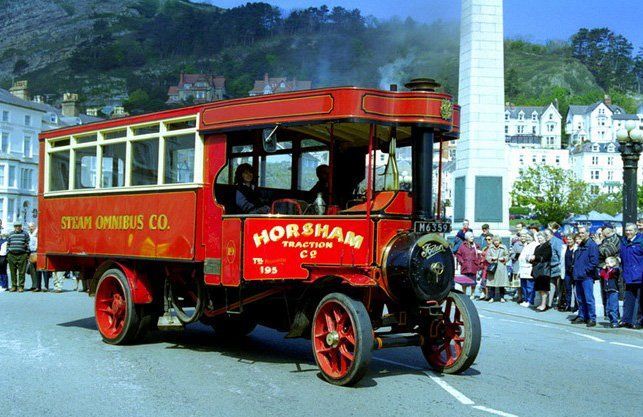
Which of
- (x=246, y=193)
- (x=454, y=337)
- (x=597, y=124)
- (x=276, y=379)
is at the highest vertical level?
(x=597, y=124)

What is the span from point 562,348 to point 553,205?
83.1 meters

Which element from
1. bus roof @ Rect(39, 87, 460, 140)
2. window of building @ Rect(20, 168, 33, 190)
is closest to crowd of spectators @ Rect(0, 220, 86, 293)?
bus roof @ Rect(39, 87, 460, 140)

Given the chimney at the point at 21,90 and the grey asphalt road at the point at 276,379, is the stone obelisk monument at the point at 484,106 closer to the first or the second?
the grey asphalt road at the point at 276,379

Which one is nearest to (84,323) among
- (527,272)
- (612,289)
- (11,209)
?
(612,289)

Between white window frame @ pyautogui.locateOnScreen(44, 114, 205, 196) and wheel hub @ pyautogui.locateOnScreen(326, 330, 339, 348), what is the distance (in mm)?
2662

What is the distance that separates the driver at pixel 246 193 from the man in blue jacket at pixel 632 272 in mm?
7528

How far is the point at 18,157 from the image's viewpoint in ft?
297

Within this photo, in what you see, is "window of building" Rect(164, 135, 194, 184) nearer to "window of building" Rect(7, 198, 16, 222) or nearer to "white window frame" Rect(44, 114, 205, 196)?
"white window frame" Rect(44, 114, 205, 196)

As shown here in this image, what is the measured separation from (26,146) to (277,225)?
298ft

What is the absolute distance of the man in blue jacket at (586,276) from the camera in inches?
607

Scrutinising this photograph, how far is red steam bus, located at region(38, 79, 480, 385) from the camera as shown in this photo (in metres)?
8.49

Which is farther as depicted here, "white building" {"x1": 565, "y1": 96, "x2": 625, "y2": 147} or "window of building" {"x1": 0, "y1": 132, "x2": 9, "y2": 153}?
"white building" {"x1": 565, "y1": 96, "x2": 625, "y2": 147}

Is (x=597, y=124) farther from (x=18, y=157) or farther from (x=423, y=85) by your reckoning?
(x=423, y=85)

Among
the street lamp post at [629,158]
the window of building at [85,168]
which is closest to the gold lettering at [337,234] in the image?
the window of building at [85,168]
